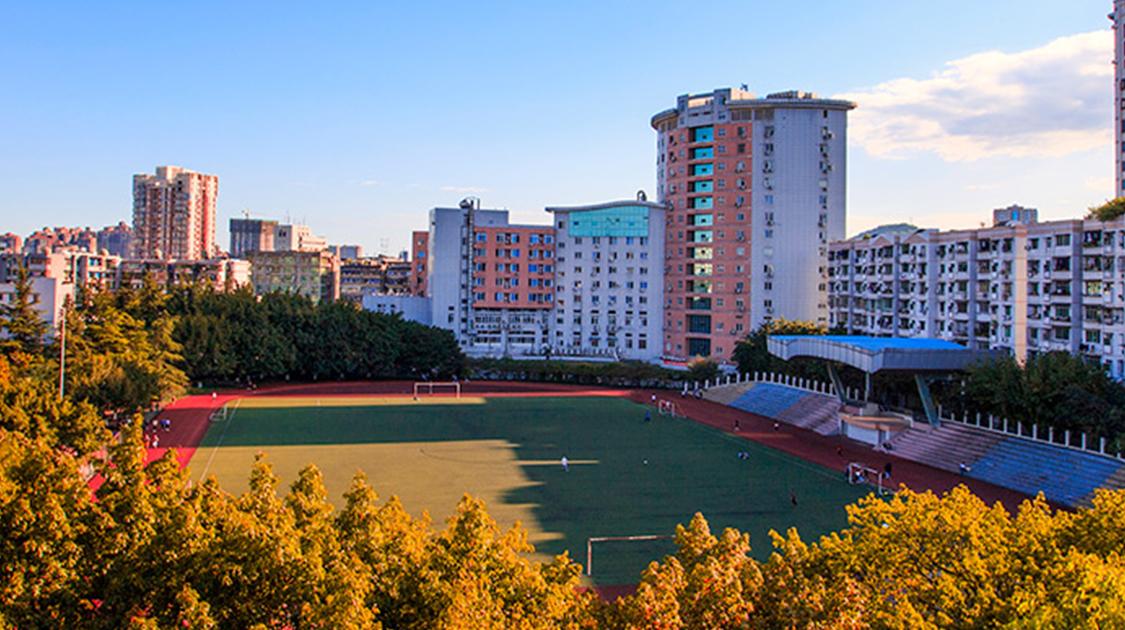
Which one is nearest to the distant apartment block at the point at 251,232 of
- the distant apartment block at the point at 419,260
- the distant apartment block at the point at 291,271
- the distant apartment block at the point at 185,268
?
the distant apartment block at the point at 291,271

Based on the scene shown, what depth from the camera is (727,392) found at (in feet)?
218

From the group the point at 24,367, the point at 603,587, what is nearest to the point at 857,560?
the point at 603,587

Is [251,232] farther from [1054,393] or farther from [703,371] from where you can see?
[1054,393]

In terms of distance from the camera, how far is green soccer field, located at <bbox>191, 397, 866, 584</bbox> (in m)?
29.4

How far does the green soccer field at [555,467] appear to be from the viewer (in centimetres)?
2944

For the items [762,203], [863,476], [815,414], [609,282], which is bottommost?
[863,476]

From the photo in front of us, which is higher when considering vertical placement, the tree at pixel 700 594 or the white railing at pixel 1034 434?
the tree at pixel 700 594

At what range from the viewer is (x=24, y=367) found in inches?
1758

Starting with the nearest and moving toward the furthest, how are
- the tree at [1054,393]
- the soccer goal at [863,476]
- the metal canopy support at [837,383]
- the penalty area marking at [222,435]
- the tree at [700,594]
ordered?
the tree at [700,594]
the penalty area marking at [222,435]
the soccer goal at [863,476]
the tree at [1054,393]
the metal canopy support at [837,383]

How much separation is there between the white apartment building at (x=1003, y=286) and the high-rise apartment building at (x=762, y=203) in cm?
919

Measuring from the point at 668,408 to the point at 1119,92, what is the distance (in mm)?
41894

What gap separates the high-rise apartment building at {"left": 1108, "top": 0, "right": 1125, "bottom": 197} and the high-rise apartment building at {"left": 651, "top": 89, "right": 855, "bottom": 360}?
21215 millimetres

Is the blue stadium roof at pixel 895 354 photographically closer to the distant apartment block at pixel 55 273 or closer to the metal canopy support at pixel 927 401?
the metal canopy support at pixel 927 401

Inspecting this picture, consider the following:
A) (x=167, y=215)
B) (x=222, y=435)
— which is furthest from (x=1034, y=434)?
(x=167, y=215)
